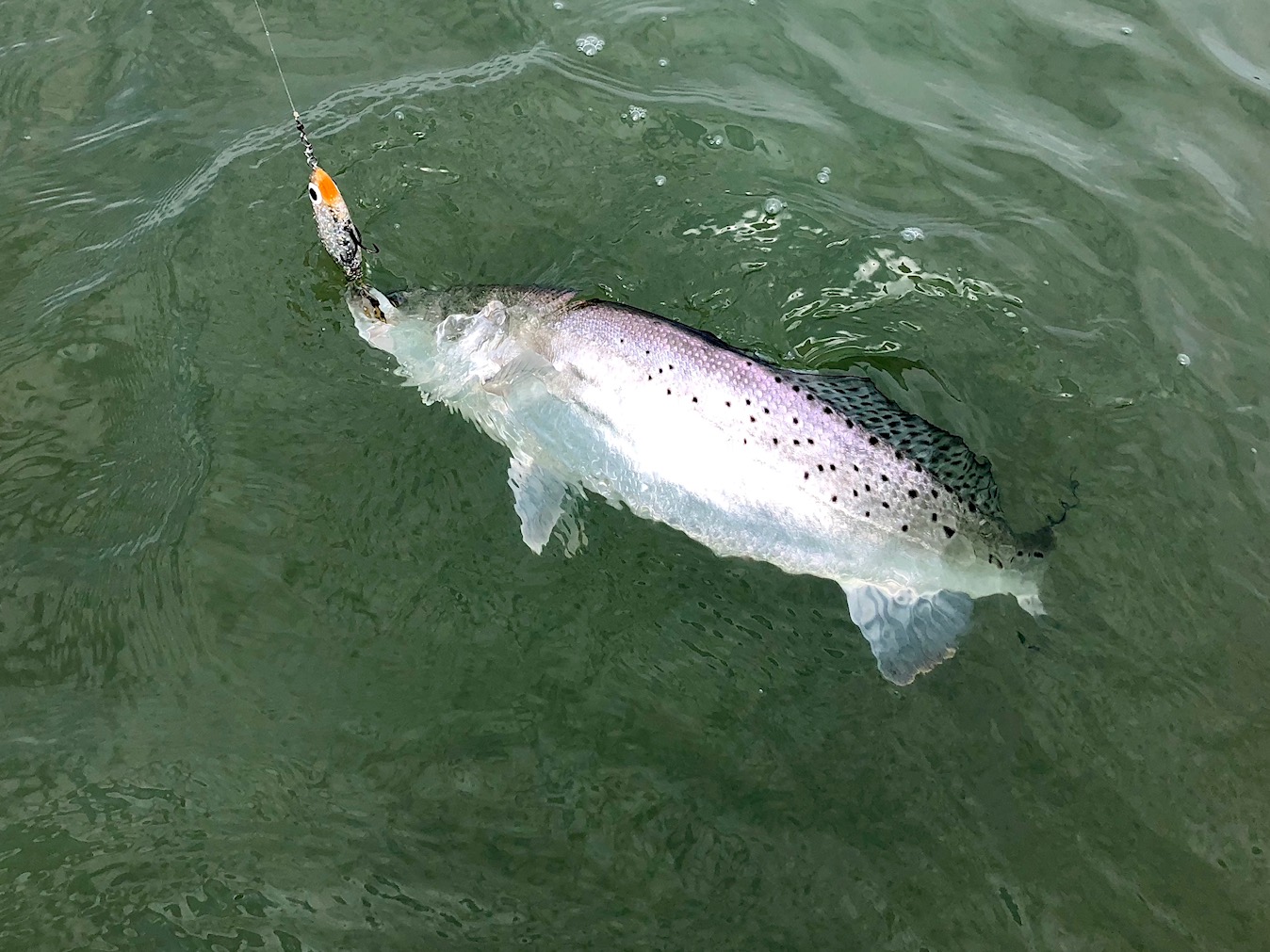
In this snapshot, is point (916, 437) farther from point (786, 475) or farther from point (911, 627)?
point (911, 627)

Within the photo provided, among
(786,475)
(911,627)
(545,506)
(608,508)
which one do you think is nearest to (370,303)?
(545,506)

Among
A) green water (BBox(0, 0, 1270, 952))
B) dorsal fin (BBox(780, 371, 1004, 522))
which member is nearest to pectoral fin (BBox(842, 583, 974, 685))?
green water (BBox(0, 0, 1270, 952))

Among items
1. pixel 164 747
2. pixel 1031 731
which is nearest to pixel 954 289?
pixel 1031 731

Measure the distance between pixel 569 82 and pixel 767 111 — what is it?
1.33 metres

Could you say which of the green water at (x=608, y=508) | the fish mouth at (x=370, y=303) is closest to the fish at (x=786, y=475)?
the green water at (x=608, y=508)

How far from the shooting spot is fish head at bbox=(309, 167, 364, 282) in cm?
425

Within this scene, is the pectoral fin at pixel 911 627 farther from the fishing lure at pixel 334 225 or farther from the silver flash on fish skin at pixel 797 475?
the fishing lure at pixel 334 225

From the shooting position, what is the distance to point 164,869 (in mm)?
3576

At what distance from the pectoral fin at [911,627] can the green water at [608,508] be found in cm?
17

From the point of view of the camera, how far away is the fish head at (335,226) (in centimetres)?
425

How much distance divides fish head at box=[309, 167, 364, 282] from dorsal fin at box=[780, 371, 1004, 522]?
2356mm

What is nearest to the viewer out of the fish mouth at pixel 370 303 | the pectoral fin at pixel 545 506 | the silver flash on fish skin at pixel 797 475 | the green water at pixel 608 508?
the green water at pixel 608 508

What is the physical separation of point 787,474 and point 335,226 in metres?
2.60

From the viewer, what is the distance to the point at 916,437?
393cm
